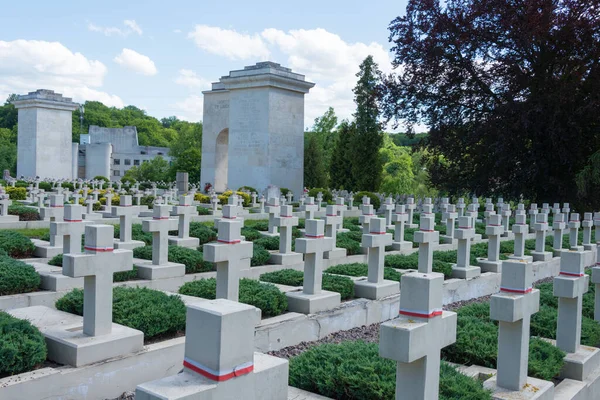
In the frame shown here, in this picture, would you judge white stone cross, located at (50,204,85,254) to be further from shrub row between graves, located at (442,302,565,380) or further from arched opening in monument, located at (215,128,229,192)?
arched opening in monument, located at (215,128,229,192)

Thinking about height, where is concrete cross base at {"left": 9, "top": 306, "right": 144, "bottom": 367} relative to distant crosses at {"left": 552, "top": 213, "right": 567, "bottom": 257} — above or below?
below

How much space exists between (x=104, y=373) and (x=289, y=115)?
914 inches

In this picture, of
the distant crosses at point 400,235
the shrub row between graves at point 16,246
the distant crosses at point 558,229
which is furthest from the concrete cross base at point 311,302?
the distant crosses at point 558,229

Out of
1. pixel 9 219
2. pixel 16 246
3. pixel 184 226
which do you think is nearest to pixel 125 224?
pixel 184 226

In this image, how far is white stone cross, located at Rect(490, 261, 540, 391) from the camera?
13.0 feet

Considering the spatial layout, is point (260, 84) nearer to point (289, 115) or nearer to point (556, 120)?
point (289, 115)

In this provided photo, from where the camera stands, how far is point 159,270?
7441mm

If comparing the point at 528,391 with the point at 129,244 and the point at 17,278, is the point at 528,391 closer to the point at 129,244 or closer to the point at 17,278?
the point at 17,278

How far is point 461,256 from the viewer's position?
8953 millimetres

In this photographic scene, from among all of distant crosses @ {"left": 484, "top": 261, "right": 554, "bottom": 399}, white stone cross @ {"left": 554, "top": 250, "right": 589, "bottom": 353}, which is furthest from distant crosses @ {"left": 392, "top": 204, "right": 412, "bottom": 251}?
distant crosses @ {"left": 484, "top": 261, "right": 554, "bottom": 399}

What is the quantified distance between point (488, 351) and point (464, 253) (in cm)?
422

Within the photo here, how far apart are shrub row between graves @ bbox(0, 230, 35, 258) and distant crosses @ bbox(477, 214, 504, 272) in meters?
7.16

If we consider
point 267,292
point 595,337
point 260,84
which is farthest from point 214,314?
point 260,84

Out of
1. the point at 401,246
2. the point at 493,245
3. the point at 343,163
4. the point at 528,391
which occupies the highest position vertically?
the point at 343,163
